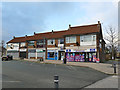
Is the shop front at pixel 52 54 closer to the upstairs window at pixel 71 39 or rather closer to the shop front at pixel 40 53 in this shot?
the shop front at pixel 40 53

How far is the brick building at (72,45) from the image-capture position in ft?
86.7

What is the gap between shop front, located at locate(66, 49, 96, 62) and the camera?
1037 inches

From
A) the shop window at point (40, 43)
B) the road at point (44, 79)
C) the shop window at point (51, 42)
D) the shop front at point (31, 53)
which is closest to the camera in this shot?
the road at point (44, 79)

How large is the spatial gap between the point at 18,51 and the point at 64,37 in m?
21.3

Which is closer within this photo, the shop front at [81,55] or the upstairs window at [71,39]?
the shop front at [81,55]

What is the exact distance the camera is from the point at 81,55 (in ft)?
90.8

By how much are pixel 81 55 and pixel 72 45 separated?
10.7 ft

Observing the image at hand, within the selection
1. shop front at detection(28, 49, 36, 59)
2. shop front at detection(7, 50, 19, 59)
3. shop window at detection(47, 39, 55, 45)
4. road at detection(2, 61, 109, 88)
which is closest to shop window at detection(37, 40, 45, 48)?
shop window at detection(47, 39, 55, 45)

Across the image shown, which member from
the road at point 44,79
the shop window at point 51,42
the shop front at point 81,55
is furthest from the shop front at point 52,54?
the road at point 44,79

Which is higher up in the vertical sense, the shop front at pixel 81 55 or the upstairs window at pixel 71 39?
the upstairs window at pixel 71 39

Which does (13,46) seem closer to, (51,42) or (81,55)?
(51,42)

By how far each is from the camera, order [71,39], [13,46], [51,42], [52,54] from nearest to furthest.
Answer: [71,39]
[52,54]
[51,42]
[13,46]

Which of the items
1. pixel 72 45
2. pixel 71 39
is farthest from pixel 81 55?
pixel 71 39

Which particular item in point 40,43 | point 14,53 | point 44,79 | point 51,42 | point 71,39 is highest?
point 71,39
